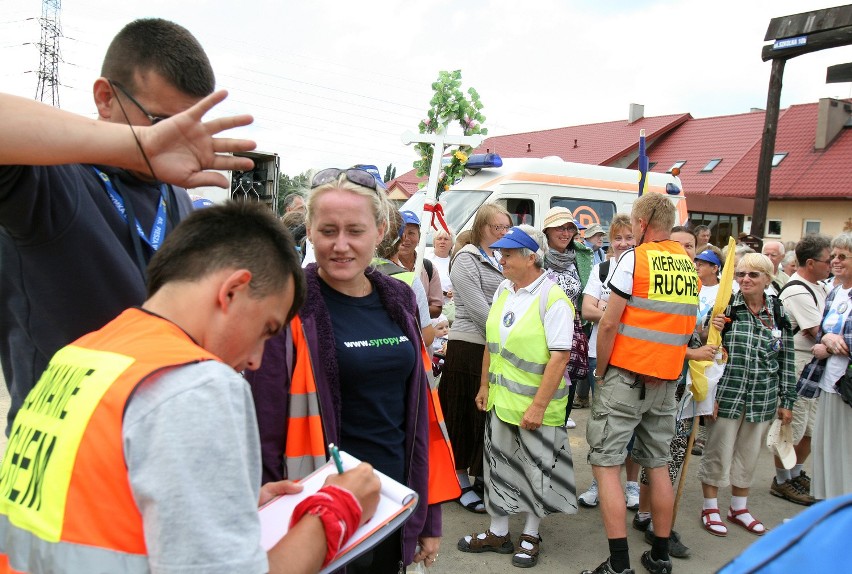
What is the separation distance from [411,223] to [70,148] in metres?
4.50

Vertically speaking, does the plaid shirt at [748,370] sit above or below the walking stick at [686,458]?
above

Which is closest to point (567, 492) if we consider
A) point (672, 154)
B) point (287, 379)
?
point (287, 379)

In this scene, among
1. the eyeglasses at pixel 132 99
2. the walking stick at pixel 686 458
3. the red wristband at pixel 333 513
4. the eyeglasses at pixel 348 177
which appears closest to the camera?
the red wristband at pixel 333 513

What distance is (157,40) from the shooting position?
1625mm

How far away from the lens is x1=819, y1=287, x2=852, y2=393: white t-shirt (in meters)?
4.44

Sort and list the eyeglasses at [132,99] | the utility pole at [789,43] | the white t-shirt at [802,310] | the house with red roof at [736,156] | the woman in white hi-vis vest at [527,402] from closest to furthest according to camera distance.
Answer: the eyeglasses at [132,99]
the woman in white hi-vis vest at [527,402]
the white t-shirt at [802,310]
the utility pole at [789,43]
the house with red roof at [736,156]

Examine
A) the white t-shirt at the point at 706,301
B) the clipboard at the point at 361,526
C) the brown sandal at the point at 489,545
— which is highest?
the white t-shirt at the point at 706,301

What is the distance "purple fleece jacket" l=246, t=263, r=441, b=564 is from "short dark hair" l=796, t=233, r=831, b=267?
450 centimetres

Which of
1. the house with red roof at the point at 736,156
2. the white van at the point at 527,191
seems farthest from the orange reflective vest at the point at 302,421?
the house with red roof at the point at 736,156

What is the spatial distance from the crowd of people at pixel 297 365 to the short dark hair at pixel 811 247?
46cm

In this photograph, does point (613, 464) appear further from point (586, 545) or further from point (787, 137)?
point (787, 137)

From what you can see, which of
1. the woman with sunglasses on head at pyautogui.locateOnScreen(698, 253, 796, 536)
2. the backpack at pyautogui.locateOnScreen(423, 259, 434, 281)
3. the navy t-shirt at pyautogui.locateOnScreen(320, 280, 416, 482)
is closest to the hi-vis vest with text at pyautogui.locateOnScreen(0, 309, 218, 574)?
the navy t-shirt at pyautogui.locateOnScreen(320, 280, 416, 482)

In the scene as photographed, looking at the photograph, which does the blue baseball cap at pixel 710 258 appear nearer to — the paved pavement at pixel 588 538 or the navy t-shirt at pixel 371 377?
the paved pavement at pixel 588 538

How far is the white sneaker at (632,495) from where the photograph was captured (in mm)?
4957
